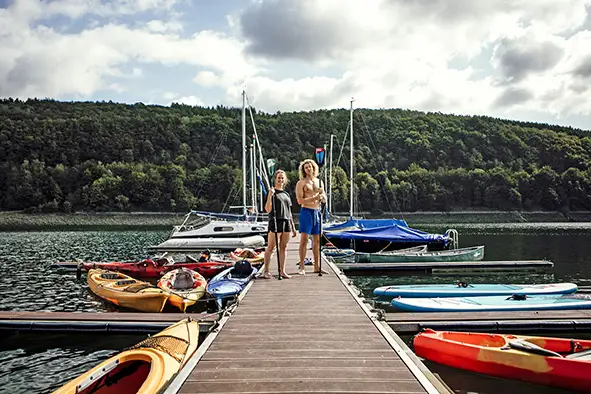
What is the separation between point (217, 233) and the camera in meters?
30.9

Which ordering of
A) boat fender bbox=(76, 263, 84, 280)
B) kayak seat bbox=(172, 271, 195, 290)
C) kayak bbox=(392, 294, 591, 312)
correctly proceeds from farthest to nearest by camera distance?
1. boat fender bbox=(76, 263, 84, 280)
2. kayak seat bbox=(172, 271, 195, 290)
3. kayak bbox=(392, 294, 591, 312)

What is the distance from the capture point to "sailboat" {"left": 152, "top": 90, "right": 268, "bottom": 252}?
28500mm

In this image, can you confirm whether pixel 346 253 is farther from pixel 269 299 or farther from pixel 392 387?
pixel 392 387

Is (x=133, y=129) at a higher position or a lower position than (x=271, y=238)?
higher

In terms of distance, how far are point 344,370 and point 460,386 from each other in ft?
11.3

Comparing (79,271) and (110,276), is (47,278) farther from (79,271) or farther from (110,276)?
(110,276)

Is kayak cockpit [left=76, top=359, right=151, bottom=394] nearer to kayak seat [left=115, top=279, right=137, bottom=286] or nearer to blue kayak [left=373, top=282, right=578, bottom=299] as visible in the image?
kayak seat [left=115, top=279, right=137, bottom=286]

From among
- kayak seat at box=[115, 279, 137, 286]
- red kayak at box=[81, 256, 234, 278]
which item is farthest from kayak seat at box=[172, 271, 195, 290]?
red kayak at box=[81, 256, 234, 278]

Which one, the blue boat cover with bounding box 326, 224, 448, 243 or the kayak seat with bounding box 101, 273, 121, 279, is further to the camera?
the blue boat cover with bounding box 326, 224, 448, 243

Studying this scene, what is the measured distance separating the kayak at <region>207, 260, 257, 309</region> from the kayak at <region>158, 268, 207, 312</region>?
38 centimetres

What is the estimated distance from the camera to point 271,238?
10000 millimetres

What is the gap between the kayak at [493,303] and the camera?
10.5 m

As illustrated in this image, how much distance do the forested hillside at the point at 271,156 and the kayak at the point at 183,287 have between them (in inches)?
2793

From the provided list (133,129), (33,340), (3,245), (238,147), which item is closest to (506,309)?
(33,340)
